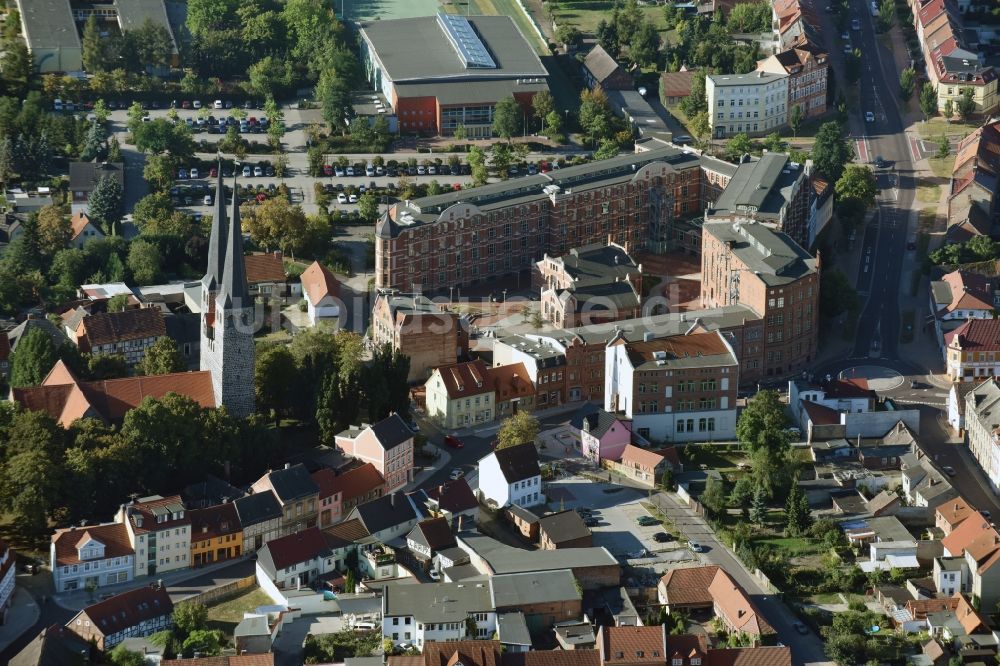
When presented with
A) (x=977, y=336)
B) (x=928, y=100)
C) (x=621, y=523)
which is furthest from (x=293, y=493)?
(x=928, y=100)

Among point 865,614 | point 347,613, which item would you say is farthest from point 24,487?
point 865,614

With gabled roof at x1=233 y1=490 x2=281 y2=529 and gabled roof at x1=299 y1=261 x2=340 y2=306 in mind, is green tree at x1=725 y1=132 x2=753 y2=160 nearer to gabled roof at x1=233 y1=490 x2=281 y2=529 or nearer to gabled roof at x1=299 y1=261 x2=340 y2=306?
gabled roof at x1=299 y1=261 x2=340 y2=306

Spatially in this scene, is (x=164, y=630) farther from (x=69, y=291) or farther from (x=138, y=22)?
(x=138, y=22)

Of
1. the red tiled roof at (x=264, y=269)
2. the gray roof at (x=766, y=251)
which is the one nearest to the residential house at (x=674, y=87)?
the gray roof at (x=766, y=251)

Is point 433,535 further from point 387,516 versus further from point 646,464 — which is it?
point 646,464

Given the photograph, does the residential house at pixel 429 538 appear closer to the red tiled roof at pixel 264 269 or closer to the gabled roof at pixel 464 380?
the gabled roof at pixel 464 380
